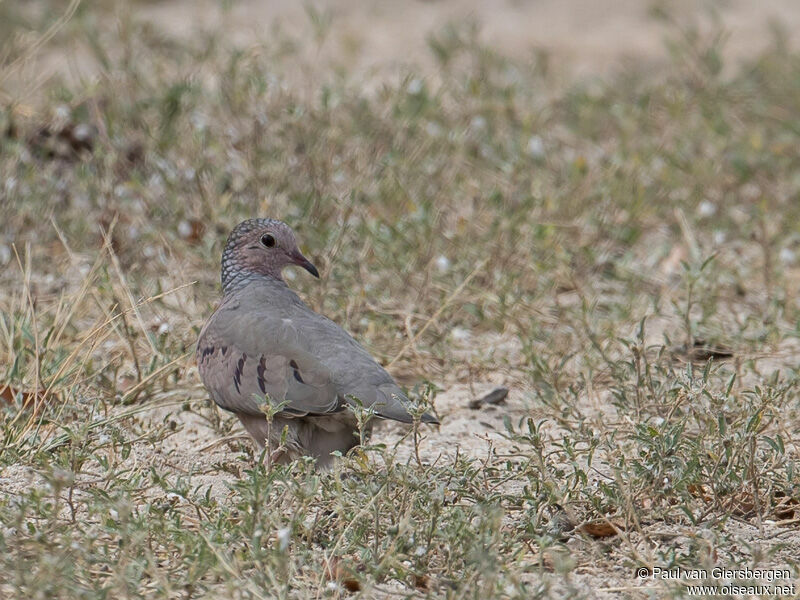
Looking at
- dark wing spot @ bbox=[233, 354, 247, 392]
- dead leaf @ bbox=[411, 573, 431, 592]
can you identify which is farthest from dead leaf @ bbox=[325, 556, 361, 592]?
dark wing spot @ bbox=[233, 354, 247, 392]

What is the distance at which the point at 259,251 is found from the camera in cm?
430

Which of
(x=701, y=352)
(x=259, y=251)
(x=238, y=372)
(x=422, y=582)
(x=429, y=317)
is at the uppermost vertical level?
(x=259, y=251)

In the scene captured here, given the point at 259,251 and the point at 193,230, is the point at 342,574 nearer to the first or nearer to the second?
the point at 259,251

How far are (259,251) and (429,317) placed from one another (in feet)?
3.12

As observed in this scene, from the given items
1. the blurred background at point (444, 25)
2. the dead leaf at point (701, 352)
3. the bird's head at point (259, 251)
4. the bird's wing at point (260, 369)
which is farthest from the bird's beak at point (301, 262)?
the blurred background at point (444, 25)

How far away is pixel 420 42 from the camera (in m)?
8.92

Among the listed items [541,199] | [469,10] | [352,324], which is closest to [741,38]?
[469,10]

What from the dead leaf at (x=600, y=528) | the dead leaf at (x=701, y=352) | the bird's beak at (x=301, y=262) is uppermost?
the bird's beak at (x=301, y=262)

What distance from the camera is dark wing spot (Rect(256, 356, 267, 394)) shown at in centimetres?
370

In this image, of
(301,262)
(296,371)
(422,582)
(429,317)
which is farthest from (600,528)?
(429,317)

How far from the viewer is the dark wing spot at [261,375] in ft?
12.1

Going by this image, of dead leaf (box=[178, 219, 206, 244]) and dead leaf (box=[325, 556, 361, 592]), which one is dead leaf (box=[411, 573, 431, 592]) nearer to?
dead leaf (box=[325, 556, 361, 592])

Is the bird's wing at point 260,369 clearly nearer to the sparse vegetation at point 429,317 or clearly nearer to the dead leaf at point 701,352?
the sparse vegetation at point 429,317

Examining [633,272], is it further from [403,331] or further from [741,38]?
[741,38]
